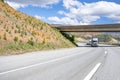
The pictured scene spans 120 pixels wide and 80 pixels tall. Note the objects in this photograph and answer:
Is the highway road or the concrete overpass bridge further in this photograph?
the concrete overpass bridge

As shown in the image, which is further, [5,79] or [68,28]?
[68,28]

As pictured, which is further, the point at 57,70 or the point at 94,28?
the point at 94,28

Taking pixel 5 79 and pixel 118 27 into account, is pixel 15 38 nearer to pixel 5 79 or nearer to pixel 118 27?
pixel 5 79

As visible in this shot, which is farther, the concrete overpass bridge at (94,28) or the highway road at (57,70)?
the concrete overpass bridge at (94,28)

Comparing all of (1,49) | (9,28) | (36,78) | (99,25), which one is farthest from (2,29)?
(99,25)

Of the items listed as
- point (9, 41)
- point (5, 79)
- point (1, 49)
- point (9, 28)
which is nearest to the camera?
point (5, 79)

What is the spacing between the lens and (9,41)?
29.4 m

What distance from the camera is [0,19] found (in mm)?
35562

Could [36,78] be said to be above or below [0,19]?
below

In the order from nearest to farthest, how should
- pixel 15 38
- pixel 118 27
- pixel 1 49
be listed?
pixel 1 49
pixel 15 38
pixel 118 27

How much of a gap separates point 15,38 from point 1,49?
7.20m

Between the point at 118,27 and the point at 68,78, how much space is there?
64288 millimetres

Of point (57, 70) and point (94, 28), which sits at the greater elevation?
point (94, 28)

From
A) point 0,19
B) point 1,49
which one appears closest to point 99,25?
point 0,19
